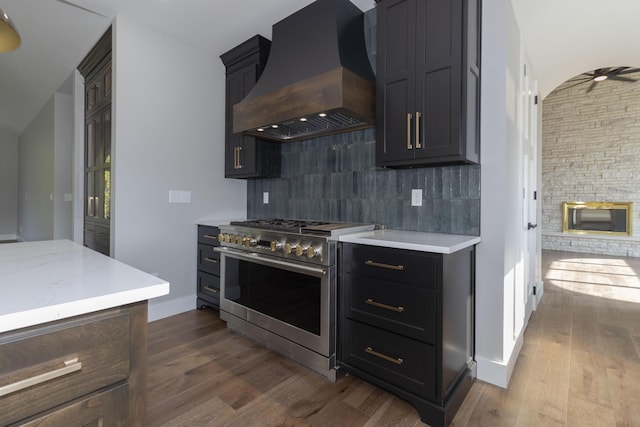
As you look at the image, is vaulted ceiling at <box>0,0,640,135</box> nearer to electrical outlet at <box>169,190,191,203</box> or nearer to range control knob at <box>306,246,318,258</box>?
electrical outlet at <box>169,190,191,203</box>

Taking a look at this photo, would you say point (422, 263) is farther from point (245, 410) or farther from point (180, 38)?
point (180, 38)

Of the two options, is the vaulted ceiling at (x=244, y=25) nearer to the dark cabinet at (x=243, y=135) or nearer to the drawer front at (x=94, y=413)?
the dark cabinet at (x=243, y=135)

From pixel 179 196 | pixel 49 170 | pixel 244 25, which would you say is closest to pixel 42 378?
pixel 179 196

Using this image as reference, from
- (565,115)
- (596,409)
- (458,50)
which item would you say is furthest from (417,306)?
(565,115)

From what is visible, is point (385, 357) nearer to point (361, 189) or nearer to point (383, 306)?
point (383, 306)

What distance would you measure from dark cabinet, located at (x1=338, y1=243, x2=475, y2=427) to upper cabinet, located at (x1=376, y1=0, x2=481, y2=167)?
2.21ft

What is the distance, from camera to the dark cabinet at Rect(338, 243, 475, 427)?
1.62m

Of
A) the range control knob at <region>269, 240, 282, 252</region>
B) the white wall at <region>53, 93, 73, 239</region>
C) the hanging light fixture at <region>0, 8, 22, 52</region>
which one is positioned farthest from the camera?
the white wall at <region>53, 93, 73, 239</region>

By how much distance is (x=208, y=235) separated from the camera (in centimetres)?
317

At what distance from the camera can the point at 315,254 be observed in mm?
2025

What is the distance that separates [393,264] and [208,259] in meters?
2.09

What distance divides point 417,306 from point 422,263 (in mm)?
233

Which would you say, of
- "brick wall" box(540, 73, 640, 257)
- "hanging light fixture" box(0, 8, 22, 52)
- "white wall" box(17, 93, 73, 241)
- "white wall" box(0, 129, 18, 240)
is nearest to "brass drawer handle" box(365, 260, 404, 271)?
"hanging light fixture" box(0, 8, 22, 52)

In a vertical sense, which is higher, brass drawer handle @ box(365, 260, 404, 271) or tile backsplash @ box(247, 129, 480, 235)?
tile backsplash @ box(247, 129, 480, 235)
